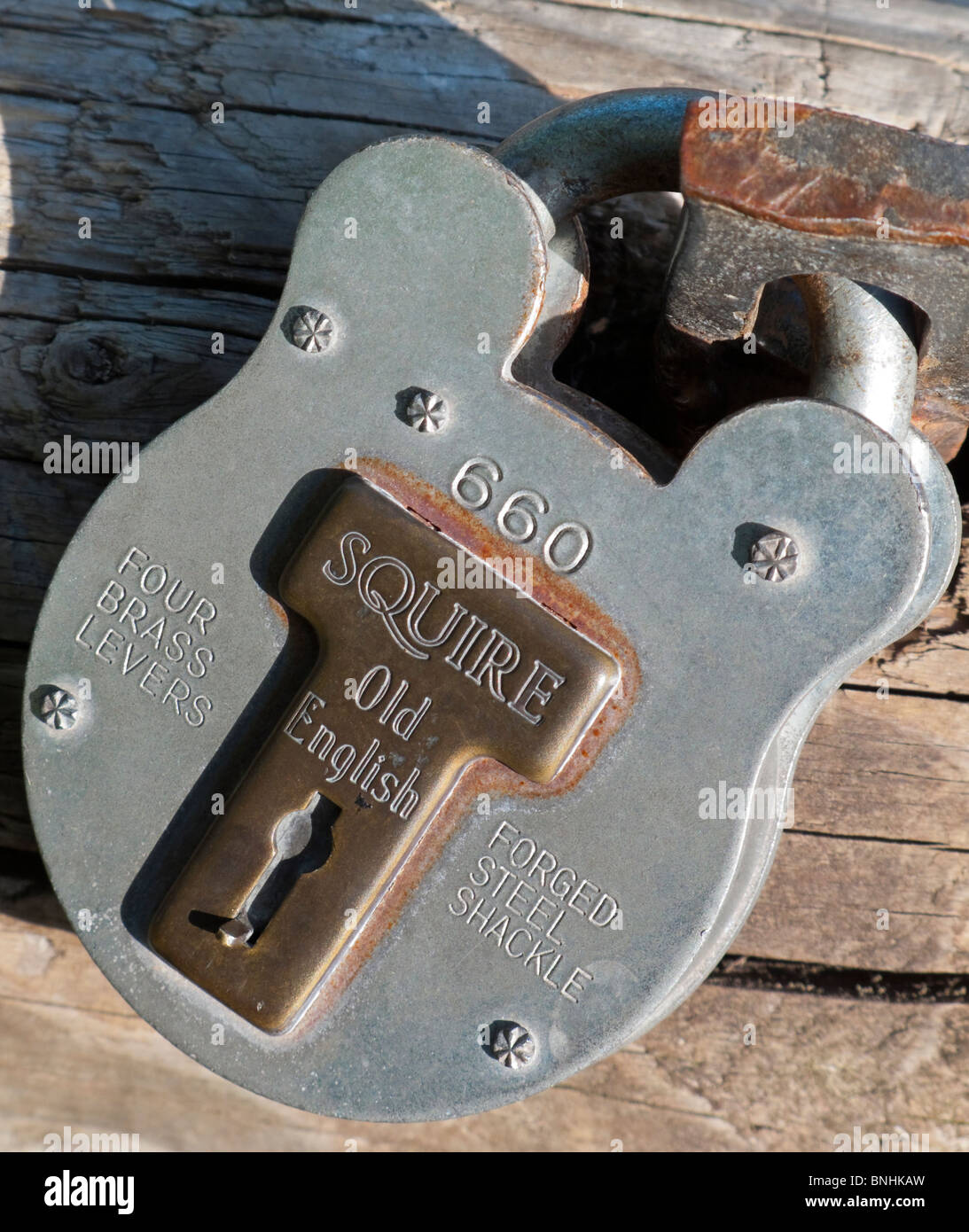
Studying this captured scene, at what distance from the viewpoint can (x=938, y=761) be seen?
1.50 m

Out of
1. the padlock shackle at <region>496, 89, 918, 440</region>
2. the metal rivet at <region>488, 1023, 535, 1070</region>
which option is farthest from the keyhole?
the padlock shackle at <region>496, 89, 918, 440</region>

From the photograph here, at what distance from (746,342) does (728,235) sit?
0.20 m

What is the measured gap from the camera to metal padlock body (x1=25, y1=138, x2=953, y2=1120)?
1139 millimetres

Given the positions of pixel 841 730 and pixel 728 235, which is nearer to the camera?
pixel 728 235

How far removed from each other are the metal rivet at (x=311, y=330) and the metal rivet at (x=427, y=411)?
13cm

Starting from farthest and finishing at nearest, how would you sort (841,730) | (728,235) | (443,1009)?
(841,730) < (443,1009) < (728,235)

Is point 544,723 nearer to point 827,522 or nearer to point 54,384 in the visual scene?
point 827,522

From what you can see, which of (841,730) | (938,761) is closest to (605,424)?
(841,730)

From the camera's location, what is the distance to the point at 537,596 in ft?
3.93

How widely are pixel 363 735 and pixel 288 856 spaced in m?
0.18

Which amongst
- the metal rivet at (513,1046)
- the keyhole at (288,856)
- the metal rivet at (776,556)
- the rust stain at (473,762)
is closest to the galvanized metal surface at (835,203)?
the metal rivet at (776,556)

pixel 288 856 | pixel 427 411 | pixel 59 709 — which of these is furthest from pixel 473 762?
pixel 59 709

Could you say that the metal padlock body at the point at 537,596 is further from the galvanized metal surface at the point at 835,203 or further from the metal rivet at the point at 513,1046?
the galvanized metal surface at the point at 835,203

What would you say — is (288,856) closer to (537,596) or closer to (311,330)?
(537,596)
